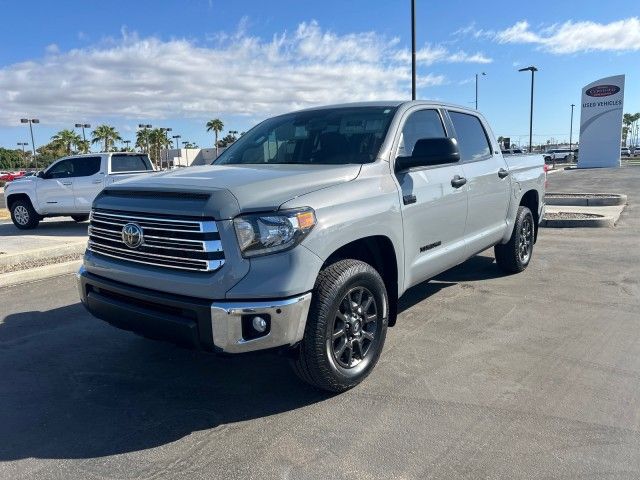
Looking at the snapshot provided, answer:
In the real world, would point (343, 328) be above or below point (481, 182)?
below

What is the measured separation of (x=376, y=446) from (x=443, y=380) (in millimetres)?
973

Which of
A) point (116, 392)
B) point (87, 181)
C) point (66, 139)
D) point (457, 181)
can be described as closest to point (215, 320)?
point (116, 392)

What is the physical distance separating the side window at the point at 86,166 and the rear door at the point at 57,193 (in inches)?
5.1

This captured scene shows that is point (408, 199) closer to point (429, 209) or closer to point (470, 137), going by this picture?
point (429, 209)

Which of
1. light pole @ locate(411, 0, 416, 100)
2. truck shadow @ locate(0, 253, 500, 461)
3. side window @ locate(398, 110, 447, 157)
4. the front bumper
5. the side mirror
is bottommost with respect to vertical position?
truck shadow @ locate(0, 253, 500, 461)

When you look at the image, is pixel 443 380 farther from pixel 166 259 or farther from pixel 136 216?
pixel 136 216

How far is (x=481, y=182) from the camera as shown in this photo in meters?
5.23

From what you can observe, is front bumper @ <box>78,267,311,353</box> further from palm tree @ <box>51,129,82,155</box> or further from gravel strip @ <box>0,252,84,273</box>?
palm tree @ <box>51,129,82,155</box>

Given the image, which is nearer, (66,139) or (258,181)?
(258,181)

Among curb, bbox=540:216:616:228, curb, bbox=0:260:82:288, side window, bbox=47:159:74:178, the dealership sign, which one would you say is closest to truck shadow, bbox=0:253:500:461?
curb, bbox=0:260:82:288

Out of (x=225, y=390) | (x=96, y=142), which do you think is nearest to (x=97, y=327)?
(x=225, y=390)

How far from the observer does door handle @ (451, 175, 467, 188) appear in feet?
15.2

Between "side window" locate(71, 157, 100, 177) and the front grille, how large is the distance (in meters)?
9.56

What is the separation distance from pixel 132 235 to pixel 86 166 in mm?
10137
